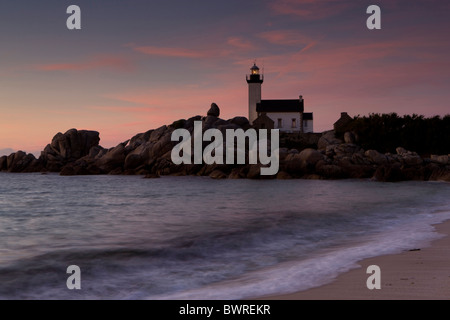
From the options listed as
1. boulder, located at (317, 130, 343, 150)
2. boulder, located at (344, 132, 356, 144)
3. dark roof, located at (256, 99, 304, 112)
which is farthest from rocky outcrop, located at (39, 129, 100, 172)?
boulder, located at (344, 132, 356, 144)

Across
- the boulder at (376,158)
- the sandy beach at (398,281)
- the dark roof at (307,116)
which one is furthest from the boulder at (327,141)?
the sandy beach at (398,281)

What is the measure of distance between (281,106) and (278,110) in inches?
43.6

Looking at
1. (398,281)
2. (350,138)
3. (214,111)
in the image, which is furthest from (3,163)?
(398,281)

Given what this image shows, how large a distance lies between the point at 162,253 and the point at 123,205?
41.5 feet

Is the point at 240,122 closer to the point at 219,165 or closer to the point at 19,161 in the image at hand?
the point at 219,165

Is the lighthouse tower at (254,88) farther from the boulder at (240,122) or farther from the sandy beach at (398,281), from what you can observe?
the sandy beach at (398,281)

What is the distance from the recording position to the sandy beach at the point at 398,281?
4.75m

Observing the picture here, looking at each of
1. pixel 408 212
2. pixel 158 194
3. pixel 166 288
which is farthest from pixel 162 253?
pixel 158 194

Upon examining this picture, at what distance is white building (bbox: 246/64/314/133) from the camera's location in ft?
223

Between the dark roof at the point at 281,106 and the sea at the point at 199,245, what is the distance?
48.8 meters

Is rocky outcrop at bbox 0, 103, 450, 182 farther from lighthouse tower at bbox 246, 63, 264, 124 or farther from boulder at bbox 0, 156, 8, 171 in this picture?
lighthouse tower at bbox 246, 63, 264, 124

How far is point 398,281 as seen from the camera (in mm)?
5367
